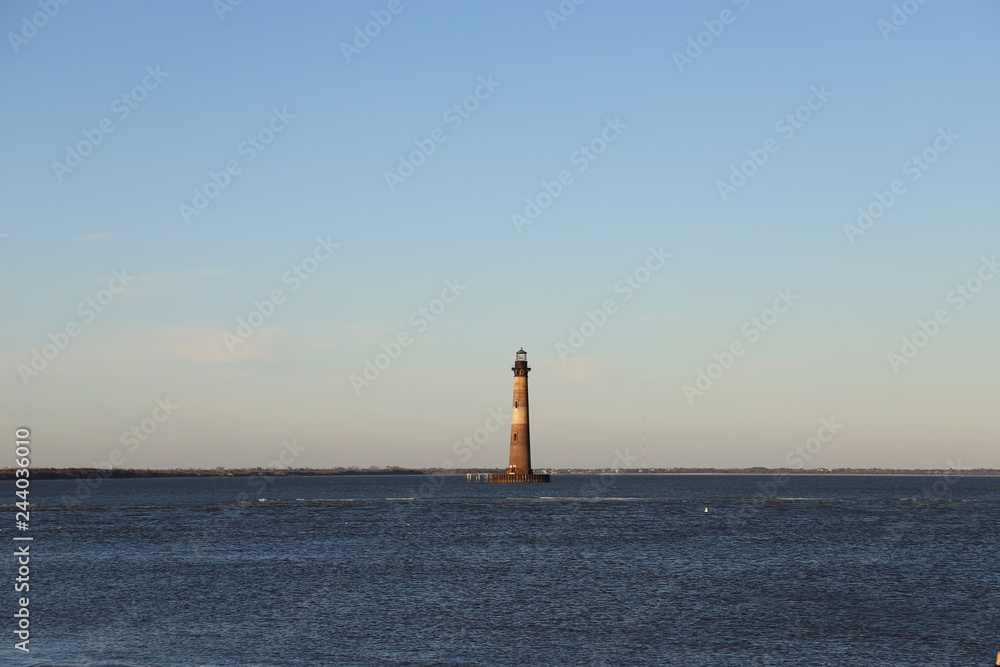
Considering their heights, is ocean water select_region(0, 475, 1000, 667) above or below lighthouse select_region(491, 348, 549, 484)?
below

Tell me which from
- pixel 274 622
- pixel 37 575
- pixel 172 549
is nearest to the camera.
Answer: pixel 274 622

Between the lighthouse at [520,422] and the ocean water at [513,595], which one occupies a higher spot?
the lighthouse at [520,422]

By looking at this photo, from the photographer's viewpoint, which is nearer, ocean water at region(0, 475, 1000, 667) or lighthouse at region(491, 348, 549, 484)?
ocean water at region(0, 475, 1000, 667)

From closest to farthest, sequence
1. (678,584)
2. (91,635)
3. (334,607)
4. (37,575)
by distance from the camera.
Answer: (91,635), (334,607), (678,584), (37,575)

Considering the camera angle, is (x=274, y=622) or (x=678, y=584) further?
(x=678, y=584)

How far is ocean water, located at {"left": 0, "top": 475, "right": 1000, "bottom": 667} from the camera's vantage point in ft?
112

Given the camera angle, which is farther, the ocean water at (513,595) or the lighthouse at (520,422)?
the lighthouse at (520,422)

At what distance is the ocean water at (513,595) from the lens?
112ft

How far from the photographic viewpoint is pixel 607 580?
51094 mm

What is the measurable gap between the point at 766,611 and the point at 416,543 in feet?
112

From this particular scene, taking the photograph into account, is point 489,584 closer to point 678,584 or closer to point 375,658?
point 678,584

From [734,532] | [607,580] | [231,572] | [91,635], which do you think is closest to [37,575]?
[231,572]

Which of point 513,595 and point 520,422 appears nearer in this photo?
point 513,595

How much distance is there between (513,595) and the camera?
46.0 m
